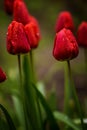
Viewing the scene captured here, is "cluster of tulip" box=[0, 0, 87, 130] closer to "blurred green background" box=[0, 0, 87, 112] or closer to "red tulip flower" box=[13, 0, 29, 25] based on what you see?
"red tulip flower" box=[13, 0, 29, 25]

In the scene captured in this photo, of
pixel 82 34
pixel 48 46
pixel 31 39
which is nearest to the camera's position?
pixel 31 39

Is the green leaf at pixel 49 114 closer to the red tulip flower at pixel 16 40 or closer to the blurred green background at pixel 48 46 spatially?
the red tulip flower at pixel 16 40

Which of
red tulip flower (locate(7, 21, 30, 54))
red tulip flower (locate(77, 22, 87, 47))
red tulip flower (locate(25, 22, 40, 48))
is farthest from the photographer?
red tulip flower (locate(77, 22, 87, 47))

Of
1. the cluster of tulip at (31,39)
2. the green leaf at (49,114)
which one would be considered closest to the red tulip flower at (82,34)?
the cluster of tulip at (31,39)

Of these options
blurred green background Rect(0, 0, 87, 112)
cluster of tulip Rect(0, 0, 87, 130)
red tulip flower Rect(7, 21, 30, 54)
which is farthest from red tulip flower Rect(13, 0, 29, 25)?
blurred green background Rect(0, 0, 87, 112)

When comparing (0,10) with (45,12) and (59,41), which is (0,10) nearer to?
(45,12)

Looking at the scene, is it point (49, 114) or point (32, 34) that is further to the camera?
point (49, 114)

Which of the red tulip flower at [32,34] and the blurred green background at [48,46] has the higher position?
the red tulip flower at [32,34]

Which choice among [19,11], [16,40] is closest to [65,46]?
[16,40]

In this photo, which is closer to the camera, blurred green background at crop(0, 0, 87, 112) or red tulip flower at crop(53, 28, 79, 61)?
red tulip flower at crop(53, 28, 79, 61)

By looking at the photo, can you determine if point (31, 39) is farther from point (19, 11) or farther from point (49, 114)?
point (49, 114)

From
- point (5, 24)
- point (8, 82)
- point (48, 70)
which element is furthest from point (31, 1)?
point (8, 82)

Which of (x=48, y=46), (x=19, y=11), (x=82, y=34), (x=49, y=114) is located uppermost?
(x=19, y=11)
